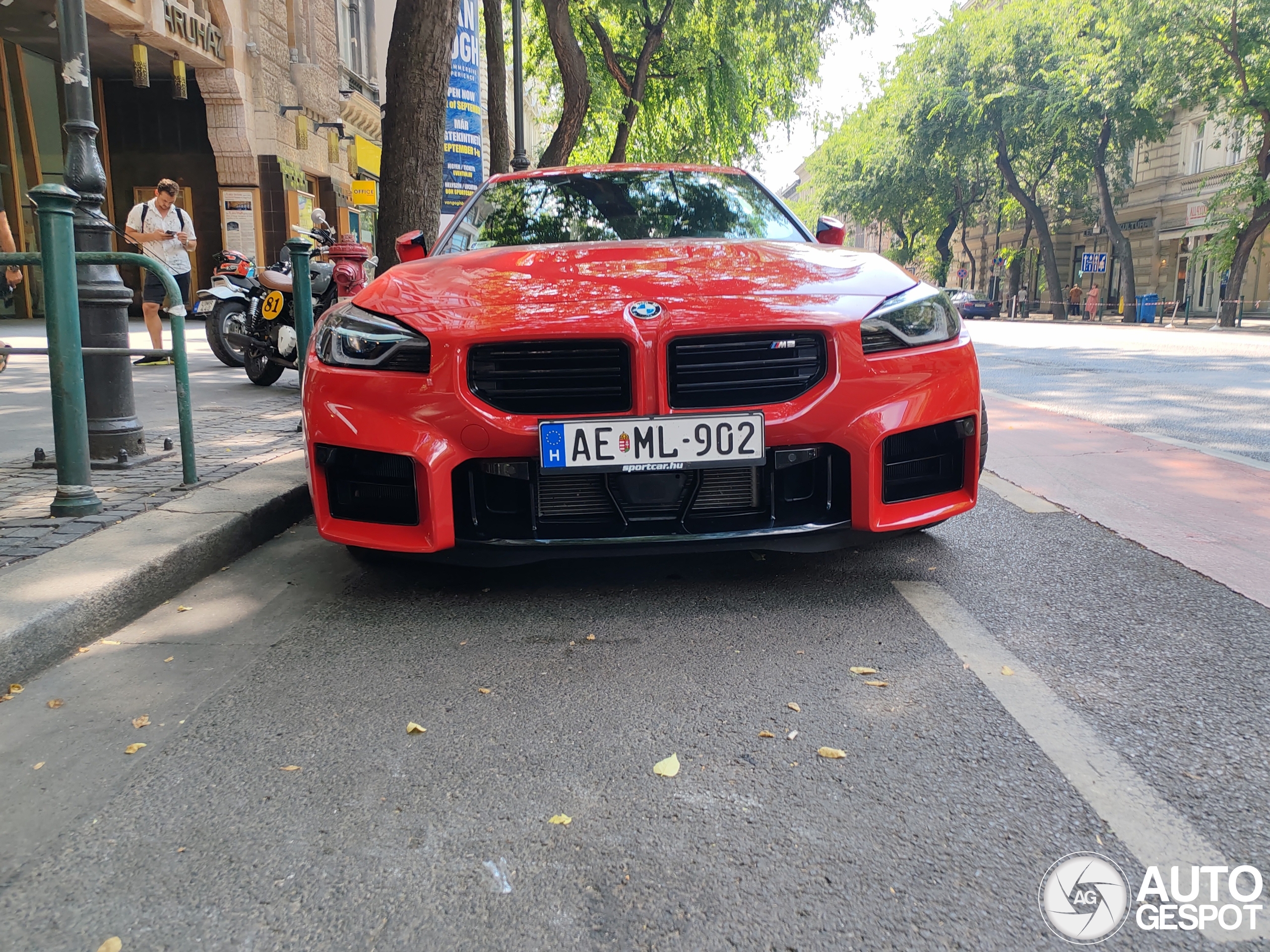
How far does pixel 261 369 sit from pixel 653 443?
23.4ft

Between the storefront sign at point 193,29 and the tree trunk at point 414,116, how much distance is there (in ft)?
38.8

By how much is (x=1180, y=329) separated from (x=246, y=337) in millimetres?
27967

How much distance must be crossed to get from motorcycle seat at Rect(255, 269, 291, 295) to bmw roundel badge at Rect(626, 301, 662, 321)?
6.44 m

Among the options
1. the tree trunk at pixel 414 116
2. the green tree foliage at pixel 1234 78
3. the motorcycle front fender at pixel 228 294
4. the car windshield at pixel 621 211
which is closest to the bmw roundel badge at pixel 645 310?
the car windshield at pixel 621 211

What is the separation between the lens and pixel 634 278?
324cm

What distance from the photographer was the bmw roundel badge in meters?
2.99

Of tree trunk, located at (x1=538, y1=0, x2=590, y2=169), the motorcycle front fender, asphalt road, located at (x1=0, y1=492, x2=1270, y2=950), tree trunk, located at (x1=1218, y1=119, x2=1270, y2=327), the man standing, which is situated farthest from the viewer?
tree trunk, located at (x1=1218, y1=119, x2=1270, y2=327)

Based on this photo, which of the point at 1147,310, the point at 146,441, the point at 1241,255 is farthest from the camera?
the point at 1147,310

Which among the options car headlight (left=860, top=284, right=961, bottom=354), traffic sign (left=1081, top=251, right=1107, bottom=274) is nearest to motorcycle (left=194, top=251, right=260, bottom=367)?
car headlight (left=860, top=284, right=961, bottom=354)

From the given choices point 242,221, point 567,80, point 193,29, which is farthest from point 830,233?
point 242,221

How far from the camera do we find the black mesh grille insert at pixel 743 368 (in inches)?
118

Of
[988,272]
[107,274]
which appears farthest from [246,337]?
[988,272]

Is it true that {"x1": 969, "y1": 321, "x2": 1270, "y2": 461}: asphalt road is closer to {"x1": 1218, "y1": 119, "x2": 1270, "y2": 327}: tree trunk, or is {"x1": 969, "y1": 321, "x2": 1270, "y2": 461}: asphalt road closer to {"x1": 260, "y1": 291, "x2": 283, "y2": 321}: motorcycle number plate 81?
{"x1": 260, "y1": 291, "x2": 283, "y2": 321}: motorcycle number plate 81

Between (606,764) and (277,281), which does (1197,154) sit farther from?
(606,764)
